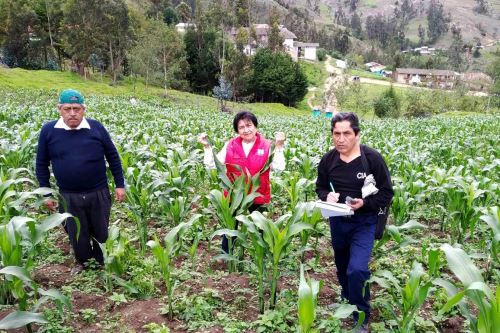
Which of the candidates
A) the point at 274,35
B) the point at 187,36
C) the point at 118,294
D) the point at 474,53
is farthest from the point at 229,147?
the point at 474,53

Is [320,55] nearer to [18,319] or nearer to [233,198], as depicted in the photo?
[233,198]

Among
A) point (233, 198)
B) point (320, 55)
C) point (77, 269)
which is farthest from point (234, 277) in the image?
point (320, 55)

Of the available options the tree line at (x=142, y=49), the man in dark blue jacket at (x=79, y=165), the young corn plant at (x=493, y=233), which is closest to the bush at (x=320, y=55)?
the tree line at (x=142, y=49)

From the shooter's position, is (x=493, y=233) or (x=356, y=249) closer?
(x=356, y=249)

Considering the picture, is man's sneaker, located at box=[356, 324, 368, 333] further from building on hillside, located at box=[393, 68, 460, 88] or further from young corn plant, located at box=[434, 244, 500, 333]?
building on hillside, located at box=[393, 68, 460, 88]

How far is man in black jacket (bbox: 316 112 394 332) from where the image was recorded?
338 cm

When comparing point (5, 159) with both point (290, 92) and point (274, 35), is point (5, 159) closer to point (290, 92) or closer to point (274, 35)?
point (290, 92)

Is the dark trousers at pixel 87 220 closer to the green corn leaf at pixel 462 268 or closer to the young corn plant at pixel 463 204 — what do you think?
the green corn leaf at pixel 462 268

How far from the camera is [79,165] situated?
4.18 metres

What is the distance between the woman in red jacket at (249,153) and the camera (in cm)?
440

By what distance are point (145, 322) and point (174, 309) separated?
282 mm

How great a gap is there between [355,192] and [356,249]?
0.46 m

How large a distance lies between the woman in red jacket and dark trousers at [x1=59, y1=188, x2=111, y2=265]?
119 centimetres

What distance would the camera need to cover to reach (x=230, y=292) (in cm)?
412
